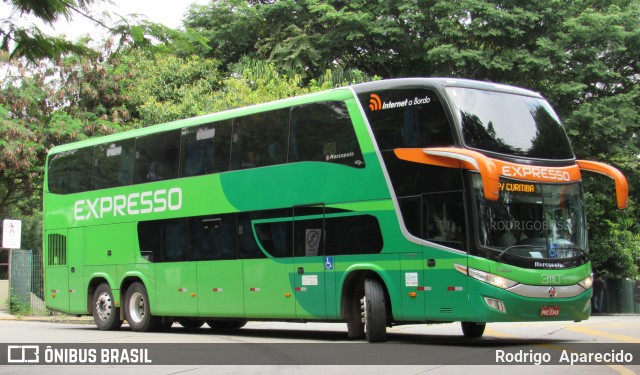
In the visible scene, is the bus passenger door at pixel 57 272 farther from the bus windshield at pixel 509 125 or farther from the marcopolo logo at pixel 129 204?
the bus windshield at pixel 509 125

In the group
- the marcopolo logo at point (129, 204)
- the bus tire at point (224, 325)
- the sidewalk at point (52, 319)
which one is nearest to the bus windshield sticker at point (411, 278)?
the marcopolo logo at point (129, 204)

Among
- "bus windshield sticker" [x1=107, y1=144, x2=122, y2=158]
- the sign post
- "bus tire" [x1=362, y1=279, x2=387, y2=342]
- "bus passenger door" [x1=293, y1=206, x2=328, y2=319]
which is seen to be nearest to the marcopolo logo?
"bus windshield sticker" [x1=107, y1=144, x2=122, y2=158]

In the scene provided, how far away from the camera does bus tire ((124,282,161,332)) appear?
19391 mm

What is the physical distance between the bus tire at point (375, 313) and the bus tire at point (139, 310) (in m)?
6.73

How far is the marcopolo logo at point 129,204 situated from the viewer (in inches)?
728

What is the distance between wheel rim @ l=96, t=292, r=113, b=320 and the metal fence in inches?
368

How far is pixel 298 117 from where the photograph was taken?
52.4 ft

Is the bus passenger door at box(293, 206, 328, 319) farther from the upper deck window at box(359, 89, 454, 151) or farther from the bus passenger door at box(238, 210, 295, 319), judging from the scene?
the upper deck window at box(359, 89, 454, 151)

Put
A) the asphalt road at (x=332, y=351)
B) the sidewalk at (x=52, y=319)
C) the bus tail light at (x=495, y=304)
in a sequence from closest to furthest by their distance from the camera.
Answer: the asphalt road at (x=332, y=351) → the bus tail light at (x=495, y=304) → the sidewalk at (x=52, y=319)

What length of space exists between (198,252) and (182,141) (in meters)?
2.43

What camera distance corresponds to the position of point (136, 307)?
19.8m

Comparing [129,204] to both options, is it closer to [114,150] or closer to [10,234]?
[114,150]

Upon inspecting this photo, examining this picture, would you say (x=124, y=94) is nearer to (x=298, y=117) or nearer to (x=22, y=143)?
(x=22, y=143)

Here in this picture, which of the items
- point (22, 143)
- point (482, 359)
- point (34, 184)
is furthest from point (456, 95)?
point (34, 184)
